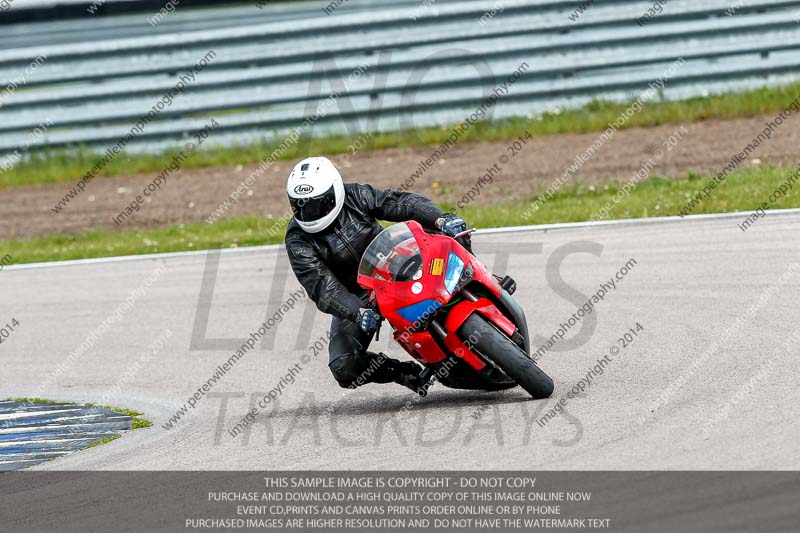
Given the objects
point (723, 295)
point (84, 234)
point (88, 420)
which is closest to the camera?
point (88, 420)

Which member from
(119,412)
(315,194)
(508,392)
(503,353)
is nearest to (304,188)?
(315,194)

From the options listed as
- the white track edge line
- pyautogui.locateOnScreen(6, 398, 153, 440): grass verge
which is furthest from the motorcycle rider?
the white track edge line

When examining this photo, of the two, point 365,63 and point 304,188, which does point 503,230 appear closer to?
point 365,63

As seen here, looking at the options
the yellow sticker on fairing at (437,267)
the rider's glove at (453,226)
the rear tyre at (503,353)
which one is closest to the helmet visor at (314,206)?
the rider's glove at (453,226)

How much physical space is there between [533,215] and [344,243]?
→ 240 inches

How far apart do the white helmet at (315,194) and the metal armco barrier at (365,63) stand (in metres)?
9.30

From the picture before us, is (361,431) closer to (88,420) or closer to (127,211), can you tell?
(88,420)

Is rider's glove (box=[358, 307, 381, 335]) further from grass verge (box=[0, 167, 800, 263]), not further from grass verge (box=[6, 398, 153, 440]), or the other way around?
grass verge (box=[0, 167, 800, 263])

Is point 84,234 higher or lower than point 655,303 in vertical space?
lower

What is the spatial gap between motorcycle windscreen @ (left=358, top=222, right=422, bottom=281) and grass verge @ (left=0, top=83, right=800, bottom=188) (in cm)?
977

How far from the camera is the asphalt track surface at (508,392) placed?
6.07 metres
